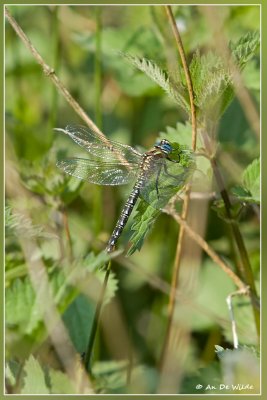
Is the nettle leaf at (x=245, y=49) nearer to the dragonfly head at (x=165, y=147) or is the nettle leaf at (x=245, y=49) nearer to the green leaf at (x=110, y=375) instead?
the dragonfly head at (x=165, y=147)

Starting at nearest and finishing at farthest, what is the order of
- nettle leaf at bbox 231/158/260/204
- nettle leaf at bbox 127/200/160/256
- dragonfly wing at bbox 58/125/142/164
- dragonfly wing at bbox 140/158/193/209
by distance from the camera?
nettle leaf at bbox 127/200/160/256, dragonfly wing at bbox 140/158/193/209, nettle leaf at bbox 231/158/260/204, dragonfly wing at bbox 58/125/142/164

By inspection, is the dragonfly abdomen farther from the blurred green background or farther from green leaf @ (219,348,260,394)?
green leaf @ (219,348,260,394)

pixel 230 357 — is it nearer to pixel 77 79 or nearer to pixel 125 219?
pixel 125 219

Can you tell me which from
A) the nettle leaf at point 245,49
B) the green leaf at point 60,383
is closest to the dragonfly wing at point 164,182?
the nettle leaf at point 245,49

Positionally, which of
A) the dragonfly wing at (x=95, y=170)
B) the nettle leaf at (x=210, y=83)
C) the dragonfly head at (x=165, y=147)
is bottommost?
the dragonfly wing at (x=95, y=170)

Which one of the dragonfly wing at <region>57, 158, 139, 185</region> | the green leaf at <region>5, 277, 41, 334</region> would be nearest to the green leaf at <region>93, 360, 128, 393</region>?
the green leaf at <region>5, 277, 41, 334</region>

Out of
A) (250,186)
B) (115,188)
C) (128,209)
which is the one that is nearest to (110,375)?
(128,209)
